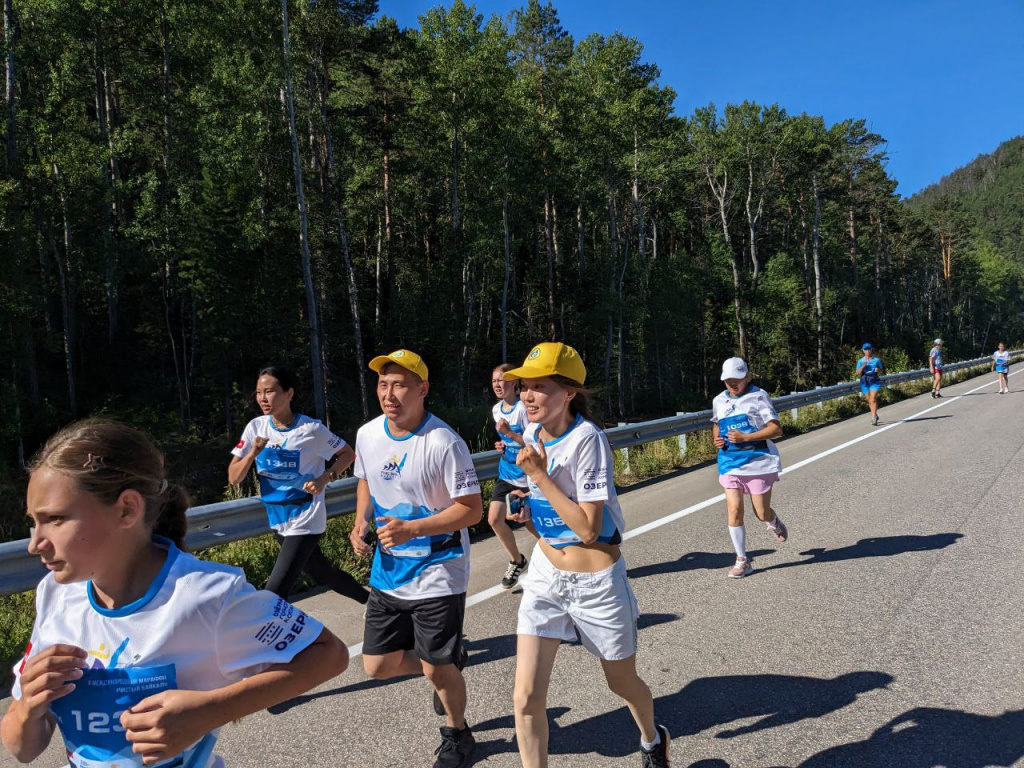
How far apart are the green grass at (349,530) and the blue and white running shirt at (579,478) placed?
3526 mm

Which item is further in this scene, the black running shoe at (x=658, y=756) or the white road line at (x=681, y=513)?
the white road line at (x=681, y=513)

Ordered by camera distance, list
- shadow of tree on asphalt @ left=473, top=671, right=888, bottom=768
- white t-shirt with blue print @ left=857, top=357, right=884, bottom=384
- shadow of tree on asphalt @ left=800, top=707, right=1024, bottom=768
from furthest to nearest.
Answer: white t-shirt with blue print @ left=857, top=357, right=884, bottom=384
shadow of tree on asphalt @ left=473, top=671, right=888, bottom=768
shadow of tree on asphalt @ left=800, top=707, right=1024, bottom=768

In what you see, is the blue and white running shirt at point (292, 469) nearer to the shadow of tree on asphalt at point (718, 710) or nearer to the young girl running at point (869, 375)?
the shadow of tree on asphalt at point (718, 710)

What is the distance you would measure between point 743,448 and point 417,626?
386 cm

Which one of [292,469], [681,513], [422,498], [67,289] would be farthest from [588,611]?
[67,289]

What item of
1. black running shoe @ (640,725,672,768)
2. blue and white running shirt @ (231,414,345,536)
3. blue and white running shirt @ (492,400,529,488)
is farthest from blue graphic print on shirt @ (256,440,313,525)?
black running shoe @ (640,725,672,768)

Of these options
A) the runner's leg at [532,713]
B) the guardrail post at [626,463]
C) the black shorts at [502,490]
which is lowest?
the guardrail post at [626,463]

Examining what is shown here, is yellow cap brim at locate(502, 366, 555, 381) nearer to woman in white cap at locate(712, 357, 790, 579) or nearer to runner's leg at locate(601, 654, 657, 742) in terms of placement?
runner's leg at locate(601, 654, 657, 742)

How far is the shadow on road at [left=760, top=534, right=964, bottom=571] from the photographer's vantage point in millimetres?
6410

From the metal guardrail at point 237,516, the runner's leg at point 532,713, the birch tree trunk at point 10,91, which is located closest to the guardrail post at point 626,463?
the metal guardrail at point 237,516

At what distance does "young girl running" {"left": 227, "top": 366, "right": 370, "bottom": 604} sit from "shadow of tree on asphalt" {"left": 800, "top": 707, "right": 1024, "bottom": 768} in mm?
2963

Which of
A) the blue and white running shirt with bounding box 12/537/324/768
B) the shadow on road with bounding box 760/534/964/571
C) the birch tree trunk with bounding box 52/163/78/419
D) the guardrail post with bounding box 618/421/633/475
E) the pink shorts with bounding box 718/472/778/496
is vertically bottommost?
the shadow on road with bounding box 760/534/964/571

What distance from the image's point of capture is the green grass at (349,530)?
4953mm

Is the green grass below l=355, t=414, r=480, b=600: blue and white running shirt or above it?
below
